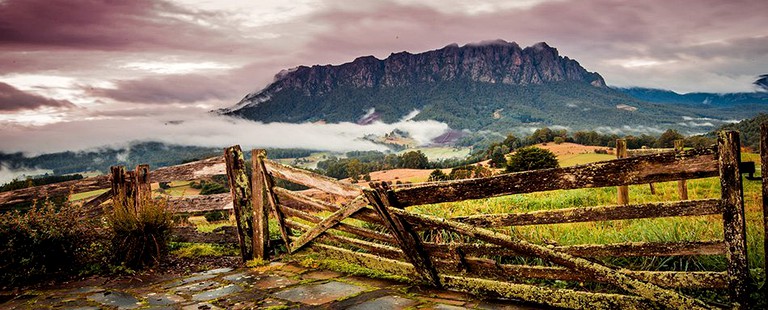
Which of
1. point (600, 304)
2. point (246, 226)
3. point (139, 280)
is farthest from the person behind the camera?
point (246, 226)

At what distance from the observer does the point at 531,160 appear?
3662 centimetres

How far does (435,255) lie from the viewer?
15.7 feet

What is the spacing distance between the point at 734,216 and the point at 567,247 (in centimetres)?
120

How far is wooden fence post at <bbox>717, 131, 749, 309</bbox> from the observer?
3.32 metres

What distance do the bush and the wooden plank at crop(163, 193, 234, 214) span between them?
1175 millimetres

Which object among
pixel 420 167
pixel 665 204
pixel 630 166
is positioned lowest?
pixel 420 167

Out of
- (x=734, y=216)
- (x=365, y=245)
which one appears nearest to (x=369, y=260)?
(x=365, y=245)

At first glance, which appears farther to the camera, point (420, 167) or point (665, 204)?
point (420, 167)

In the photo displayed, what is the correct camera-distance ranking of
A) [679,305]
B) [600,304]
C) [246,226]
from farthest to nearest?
[246,226], [600,304], [679,305]

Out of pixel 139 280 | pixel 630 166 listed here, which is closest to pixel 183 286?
pixel 139 280

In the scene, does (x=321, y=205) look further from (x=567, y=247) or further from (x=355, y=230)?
(x=567, y=247)

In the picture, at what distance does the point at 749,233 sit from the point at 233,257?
676 cm

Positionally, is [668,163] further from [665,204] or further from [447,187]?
[447,187]

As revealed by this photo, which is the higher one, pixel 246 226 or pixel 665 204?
pixel 665 204
